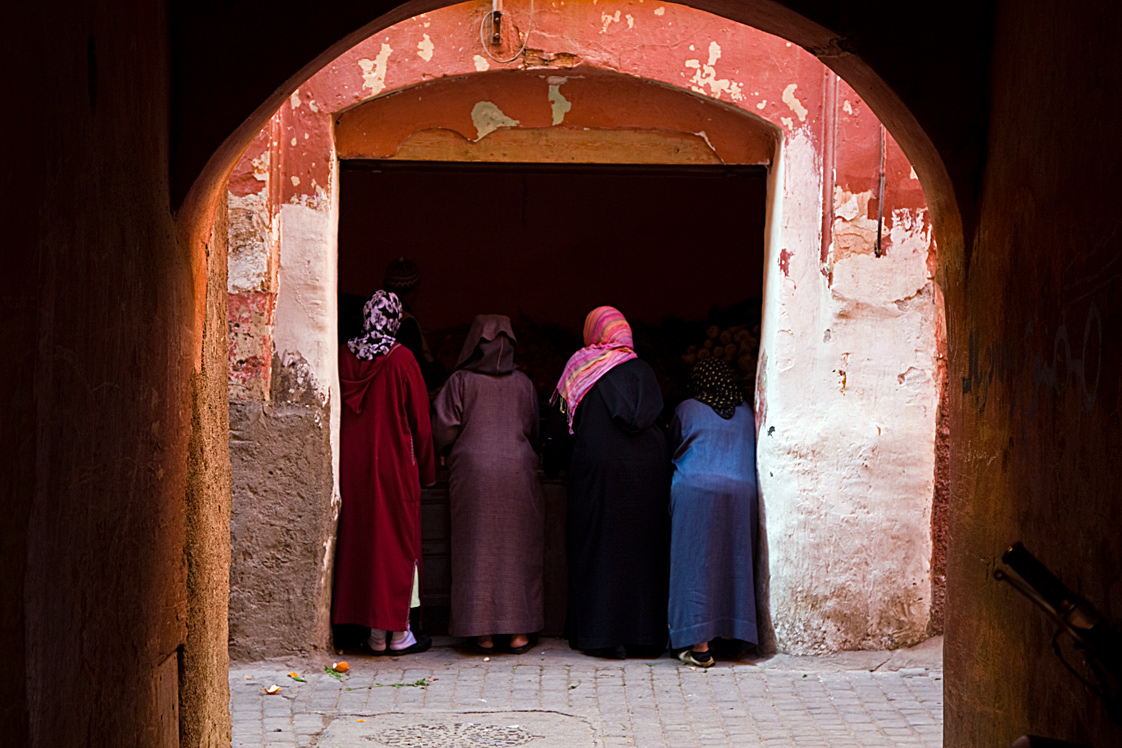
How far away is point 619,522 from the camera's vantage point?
6867 mm

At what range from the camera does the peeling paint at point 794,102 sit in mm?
6652

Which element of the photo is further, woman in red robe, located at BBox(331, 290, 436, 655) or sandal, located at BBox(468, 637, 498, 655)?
sandal, located at BBox(468, 637, 498, 655)

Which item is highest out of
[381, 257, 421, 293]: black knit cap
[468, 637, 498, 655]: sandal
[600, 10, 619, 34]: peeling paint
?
[600, 10, 619, 34]: peeling paint

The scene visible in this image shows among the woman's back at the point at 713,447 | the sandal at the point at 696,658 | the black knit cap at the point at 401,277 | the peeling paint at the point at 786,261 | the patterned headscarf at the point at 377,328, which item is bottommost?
the sandal at the point at 696,658

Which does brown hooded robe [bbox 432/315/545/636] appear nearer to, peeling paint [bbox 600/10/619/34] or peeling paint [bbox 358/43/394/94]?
peeling paint [bbox 358/43/394/94]

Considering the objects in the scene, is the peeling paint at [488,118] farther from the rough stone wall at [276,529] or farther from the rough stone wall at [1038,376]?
the rough stone wall at [1038,376]

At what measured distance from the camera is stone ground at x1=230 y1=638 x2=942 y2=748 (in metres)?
5.24

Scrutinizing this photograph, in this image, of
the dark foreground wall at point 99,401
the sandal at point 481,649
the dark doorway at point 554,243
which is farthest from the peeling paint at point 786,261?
the dark foreground wall at point 99,401

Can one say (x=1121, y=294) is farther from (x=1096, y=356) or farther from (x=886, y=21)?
(x=886, y=21)

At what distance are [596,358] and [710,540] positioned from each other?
1230 mm

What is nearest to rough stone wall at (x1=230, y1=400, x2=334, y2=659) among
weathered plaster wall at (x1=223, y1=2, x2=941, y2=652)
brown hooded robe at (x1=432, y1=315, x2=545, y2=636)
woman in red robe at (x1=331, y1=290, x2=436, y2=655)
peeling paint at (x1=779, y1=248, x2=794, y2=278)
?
weathered plaster wall at (x1=223, y1=2, x2=941, y2=652)

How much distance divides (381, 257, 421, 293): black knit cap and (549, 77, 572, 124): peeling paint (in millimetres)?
1278

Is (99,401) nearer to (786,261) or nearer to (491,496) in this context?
(491,496)

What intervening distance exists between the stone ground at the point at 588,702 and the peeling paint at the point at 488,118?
2.92 m
